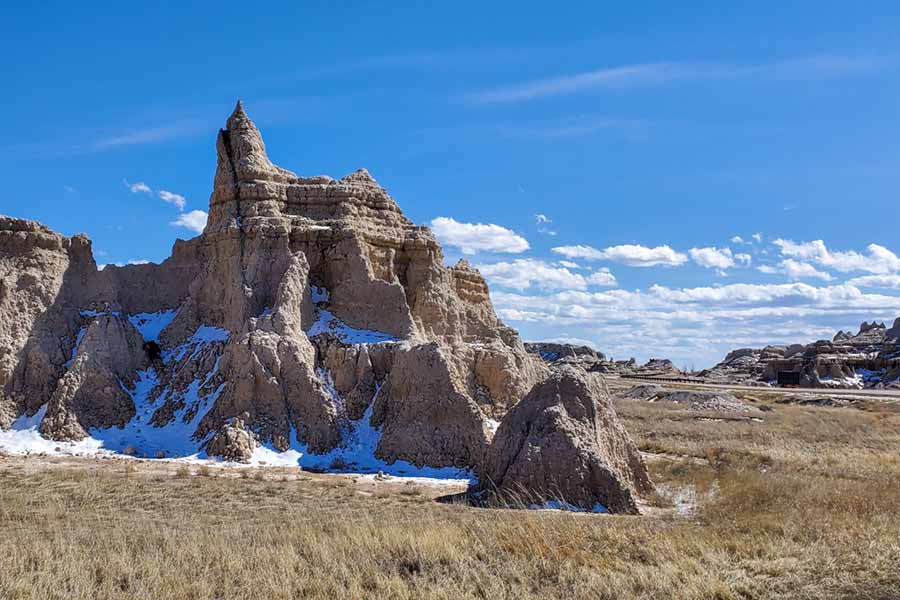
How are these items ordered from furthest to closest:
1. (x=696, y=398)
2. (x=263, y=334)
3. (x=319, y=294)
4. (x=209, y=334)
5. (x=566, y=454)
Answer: (x=696, y=398)
(x=319, y=294)
(x=209, y=334)
(x=263, y=334)
(x=566, y=454)

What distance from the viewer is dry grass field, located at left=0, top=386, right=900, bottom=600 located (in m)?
8.09

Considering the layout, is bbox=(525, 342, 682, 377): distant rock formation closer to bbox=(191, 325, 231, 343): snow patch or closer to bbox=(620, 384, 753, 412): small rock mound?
bbox=(620, 384, 753, 412): small rock mound

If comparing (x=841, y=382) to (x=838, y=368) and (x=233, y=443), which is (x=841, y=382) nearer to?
(x=838, y=368)

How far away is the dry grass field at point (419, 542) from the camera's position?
26.5 feet

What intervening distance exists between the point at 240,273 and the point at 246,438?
235 inches

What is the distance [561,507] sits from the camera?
14.3m

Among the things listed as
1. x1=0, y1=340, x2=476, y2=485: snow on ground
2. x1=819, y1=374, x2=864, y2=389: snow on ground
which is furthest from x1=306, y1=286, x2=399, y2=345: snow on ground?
x1=819, y1=374, x2=864, y2=389: snow on ground

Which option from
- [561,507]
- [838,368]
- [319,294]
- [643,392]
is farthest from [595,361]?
[561,507]

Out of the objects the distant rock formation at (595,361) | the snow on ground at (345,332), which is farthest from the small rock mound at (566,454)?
the distant rock formation at (595,361)

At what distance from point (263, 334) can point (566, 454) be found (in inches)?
413

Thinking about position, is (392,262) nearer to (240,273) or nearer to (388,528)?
(240,273)

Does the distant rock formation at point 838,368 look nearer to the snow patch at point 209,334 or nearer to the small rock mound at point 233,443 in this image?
the snow patch at point 209,334

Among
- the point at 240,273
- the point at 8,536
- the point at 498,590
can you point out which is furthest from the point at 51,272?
the point at 498,590

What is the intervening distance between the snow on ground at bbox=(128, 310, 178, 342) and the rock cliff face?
0.06 metres
